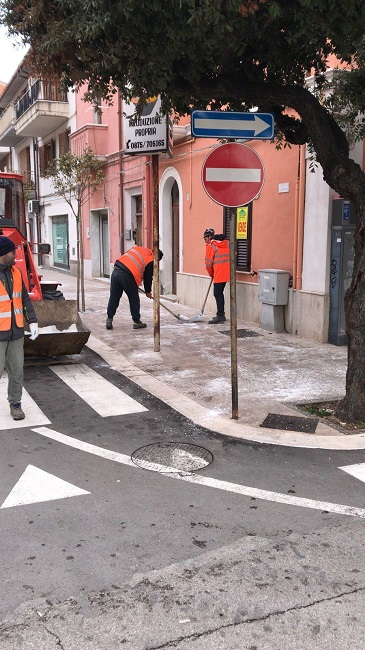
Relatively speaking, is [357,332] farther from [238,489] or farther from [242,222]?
[242,222]

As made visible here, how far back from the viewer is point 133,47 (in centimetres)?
514

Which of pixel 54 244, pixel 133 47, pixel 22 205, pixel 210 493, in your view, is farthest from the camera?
pixel 54 244

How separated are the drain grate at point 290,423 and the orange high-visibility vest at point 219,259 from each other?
5.87m

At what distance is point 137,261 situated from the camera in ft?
33.1

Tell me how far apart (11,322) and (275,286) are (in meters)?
5.44

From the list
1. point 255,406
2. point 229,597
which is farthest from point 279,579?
point 255,406

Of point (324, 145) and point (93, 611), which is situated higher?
point (324, 145)

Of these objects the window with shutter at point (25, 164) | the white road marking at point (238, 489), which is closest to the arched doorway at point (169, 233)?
the white road marking at point (238, 489)

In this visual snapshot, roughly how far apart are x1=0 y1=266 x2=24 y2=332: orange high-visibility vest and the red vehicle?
5.64 ft

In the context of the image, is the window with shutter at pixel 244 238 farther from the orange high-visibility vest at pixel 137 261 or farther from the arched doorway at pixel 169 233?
the arched doorway at pixel 169 233

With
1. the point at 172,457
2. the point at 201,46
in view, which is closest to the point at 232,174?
the point at 201,46

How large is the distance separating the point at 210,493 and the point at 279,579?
3.55 feet

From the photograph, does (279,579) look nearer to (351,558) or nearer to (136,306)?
(351,558)

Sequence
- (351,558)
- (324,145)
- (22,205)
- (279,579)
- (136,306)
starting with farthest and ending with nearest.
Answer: (136,306) → (22,205) → (324,145) → (351,558) → (279,579)
